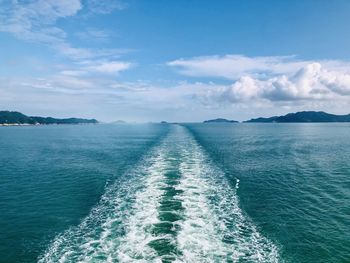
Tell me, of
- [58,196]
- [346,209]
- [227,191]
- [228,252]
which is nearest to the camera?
[228,252]

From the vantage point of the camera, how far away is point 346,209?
3067cm

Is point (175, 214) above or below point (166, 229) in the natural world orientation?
above

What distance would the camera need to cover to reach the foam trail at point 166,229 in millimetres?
21000

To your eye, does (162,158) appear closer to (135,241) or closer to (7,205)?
(7,205)

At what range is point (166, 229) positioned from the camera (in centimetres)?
2484

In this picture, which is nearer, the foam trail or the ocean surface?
the foam trail

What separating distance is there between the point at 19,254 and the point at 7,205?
13.2 meters

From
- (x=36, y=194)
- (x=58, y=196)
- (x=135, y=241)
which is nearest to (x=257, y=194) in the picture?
(x=135, y=241)

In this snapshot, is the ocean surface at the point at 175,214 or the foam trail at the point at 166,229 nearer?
the foam trail at the point at 166,229

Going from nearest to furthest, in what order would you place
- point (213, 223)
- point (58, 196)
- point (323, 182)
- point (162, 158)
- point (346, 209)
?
point (213, 223) < point (346, 209) < point (58, 196) < point (323, 182) < point (162, 158)

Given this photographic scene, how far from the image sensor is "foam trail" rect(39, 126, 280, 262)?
68.9ft

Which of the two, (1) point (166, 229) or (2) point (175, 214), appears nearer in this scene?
(1) point (166, 229)

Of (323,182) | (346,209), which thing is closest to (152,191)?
(346,209)

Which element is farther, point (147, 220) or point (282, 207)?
point (282, 207)
